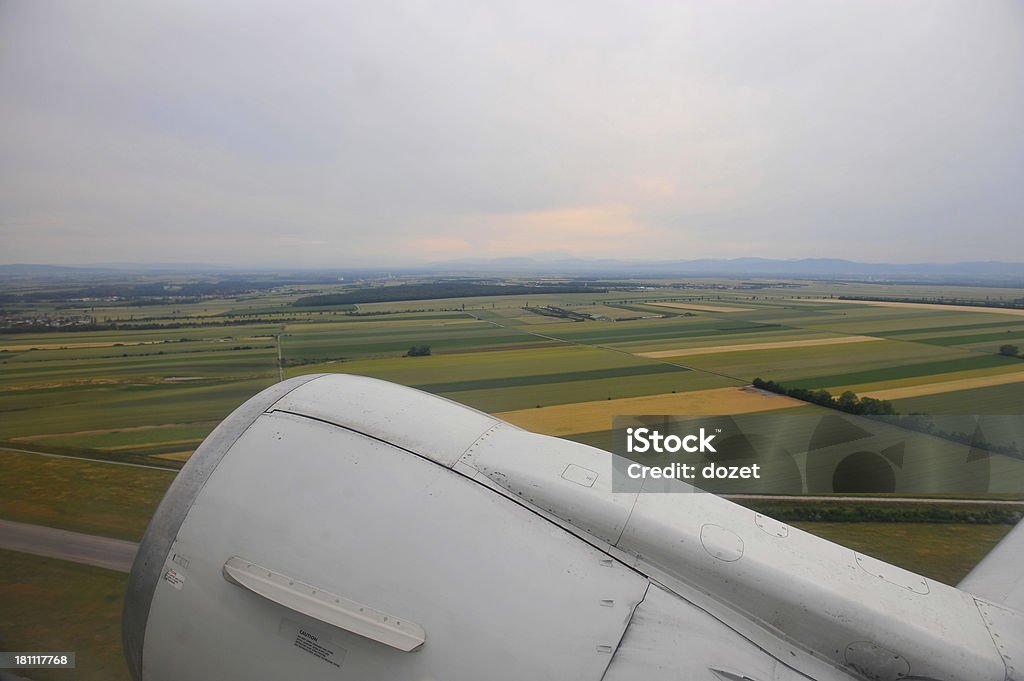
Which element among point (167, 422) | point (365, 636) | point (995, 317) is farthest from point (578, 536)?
point (995, 317)

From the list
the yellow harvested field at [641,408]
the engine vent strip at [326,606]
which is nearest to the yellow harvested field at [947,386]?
the yellow harvested field at [641,408]

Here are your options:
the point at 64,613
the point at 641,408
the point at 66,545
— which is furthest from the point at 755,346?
the point at 66,545

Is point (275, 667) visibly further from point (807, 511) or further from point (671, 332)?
point (671, 332)

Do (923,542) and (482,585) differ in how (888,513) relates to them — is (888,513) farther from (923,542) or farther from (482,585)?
(482,585)

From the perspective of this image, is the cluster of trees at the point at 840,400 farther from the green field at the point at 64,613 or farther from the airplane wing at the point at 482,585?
the green field at the point at 64,613

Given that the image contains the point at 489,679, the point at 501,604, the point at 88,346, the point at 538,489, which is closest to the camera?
the point at 489,679

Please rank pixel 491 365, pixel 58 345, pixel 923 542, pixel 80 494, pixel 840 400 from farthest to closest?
pixel 58 345, pixel 491 365, pixel 840 400, pixel 80 494, pixel 923 542

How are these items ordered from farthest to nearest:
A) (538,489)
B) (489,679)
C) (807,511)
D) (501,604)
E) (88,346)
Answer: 1. (88,346)
2. (807,511)
3. (538,489)
4. (501,604)
5. (489,679)
